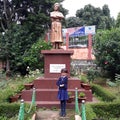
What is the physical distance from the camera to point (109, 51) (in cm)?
2109

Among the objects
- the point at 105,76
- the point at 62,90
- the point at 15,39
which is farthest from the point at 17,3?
the point at 62,90

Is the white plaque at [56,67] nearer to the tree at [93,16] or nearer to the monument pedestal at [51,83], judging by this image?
the monument pedestal at [51,83]

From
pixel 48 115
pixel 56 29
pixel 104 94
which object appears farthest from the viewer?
pixel 56 29

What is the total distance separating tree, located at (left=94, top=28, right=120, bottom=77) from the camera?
20.6 m

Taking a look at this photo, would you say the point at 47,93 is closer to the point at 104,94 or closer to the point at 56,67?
the point at 56,67

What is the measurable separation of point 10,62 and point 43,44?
4.31m

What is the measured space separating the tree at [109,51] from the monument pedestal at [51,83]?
930cm

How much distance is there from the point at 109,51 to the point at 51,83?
10635 mm

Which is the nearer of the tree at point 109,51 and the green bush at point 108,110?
the green bush at point 108,110

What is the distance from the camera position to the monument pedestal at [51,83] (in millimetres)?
10531

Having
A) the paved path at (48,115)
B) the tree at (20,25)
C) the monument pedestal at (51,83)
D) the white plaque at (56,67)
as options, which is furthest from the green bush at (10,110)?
the tree at (20,25)

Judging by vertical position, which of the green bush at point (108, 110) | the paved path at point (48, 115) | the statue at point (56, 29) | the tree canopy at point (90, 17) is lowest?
the paved path at point (48, 115)

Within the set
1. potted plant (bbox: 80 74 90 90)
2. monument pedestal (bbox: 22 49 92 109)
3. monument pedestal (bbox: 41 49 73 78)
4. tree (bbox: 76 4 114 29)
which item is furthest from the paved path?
tree (bbox: 76 4 114 29)

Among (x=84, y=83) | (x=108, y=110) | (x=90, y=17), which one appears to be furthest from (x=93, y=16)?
(x=108, y=110)
